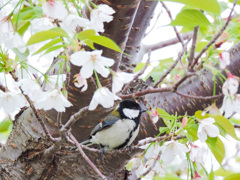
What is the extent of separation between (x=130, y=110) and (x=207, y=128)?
28.0 inches

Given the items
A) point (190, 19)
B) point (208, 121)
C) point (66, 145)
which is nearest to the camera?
point (190, 19)

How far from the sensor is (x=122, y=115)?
172 centimetres

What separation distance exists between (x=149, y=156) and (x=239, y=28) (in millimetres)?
495

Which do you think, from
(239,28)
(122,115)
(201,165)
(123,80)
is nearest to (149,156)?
(201,165)

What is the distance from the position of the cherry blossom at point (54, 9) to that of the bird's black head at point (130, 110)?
0.64 meters

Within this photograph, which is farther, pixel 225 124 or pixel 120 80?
pixel 225 124

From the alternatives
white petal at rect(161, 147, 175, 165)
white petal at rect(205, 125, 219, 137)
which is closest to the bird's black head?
white petal at rect(161, 147, 175, 165)

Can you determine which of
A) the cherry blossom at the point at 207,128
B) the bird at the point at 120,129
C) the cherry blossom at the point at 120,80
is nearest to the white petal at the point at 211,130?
the cherry blossom at the point at 207,128

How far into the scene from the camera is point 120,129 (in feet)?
5.32

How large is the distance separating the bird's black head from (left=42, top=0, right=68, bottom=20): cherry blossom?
0.64 meters

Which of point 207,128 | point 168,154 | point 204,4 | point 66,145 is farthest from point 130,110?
point 204,4

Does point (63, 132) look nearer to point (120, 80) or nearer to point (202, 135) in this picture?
point (120, 80)

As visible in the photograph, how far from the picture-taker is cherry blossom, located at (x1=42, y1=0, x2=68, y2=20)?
877mm

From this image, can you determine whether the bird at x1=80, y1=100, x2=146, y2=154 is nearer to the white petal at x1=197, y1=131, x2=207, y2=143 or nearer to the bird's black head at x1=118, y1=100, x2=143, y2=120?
the bird's black head at x1=118, y1=100, x2=143, y2=120
